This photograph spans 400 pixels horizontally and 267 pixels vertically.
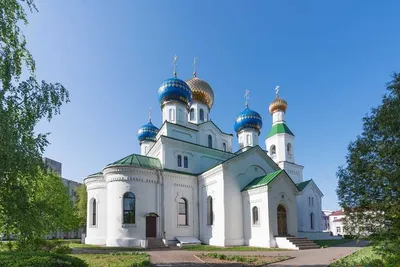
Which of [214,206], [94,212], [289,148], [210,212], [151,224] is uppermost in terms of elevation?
[289,148]

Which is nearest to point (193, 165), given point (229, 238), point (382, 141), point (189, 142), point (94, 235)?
point (189, 142)

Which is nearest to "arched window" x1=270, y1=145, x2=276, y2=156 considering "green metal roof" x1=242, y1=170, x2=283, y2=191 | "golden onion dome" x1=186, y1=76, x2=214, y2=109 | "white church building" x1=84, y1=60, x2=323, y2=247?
"golden onion dome" x1=186, y1=76, x2=214, y2=109

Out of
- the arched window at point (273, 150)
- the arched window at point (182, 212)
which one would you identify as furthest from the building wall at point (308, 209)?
the arched window at point (182, 212)

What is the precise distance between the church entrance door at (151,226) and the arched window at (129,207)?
3.83 ft

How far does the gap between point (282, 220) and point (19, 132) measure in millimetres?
18110

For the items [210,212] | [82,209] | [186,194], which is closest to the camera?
[210,212]

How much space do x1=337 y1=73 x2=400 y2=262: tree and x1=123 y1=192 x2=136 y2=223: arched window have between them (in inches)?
566

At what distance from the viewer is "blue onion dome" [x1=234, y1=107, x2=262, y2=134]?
33375mm

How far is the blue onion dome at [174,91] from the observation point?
26.9 metres

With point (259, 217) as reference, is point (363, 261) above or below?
below

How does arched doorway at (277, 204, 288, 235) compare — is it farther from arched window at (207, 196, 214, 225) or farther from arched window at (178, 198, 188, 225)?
arched window at (178, 198, 188, 225)

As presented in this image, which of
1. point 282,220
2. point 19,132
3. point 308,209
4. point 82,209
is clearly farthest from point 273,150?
point 19,132

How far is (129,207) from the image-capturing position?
21.3 meters

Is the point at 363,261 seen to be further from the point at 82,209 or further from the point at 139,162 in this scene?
the point at 82,209
